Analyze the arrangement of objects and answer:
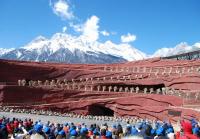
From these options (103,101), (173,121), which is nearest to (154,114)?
(173,121)

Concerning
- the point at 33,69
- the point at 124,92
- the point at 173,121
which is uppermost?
the point at 33,69

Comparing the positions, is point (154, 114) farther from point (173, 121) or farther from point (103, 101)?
point (103, 101)

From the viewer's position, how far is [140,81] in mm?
57531

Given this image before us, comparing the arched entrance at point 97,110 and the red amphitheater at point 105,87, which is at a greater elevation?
the red amphitheater at point 105,87

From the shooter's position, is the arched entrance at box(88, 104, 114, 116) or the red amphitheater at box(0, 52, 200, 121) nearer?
the red amphitheater at box(0, 52, 200, 121)

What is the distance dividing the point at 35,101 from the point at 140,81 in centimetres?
1553

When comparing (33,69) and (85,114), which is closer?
(85,114)

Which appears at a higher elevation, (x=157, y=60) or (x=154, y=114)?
(x=157, y=60)

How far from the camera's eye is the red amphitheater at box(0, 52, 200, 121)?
48625 mm

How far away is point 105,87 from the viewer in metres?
57.8

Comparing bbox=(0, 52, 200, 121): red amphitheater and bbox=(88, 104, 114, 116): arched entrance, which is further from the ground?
bbox=(0, 52, 200, 121): red amphitheater

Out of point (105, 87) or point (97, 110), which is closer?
point (97, 110)

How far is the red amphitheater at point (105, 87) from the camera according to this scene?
48.6 meters

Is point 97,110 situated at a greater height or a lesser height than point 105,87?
lesser
